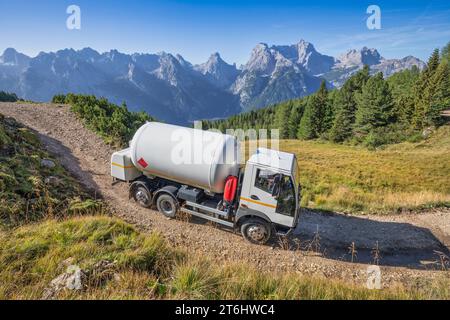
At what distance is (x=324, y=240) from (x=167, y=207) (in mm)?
7221

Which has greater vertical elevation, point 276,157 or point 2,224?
point 276,157

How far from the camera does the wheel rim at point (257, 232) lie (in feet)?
31.4

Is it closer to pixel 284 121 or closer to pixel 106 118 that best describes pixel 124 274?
pixel 106 118

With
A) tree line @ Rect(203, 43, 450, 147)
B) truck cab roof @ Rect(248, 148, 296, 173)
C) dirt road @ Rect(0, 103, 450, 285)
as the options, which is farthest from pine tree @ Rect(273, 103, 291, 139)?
truck cab roof @ Rect(248, 148, 296, 173)

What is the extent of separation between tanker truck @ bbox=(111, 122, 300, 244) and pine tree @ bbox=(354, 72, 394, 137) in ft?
182

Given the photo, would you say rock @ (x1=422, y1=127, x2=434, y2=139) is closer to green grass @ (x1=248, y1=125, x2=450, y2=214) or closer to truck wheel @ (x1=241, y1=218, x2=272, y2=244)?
green grass @ (x1=248, y1=125, x2=450, y2=214)

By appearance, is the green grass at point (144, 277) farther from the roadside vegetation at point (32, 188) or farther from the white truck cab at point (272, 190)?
the white truck cab at point (272, 190)

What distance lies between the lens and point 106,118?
73.4ft

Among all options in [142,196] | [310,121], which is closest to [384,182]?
[142,196]

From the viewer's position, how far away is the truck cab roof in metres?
8.88
